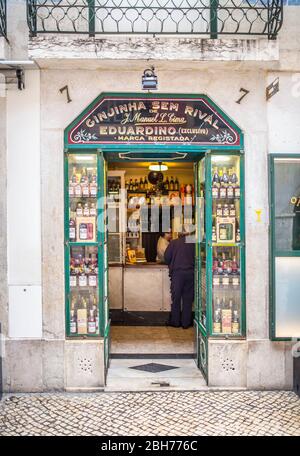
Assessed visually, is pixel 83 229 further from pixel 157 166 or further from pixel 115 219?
pixel 157 166

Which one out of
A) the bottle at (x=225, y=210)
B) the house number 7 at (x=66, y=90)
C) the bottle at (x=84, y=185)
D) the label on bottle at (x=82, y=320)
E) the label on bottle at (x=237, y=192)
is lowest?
the label on bottle at (x=82, y=320)

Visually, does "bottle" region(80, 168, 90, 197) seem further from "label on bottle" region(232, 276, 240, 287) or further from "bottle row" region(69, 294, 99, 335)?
"label on bottle" region(232, 276, 240, 287)

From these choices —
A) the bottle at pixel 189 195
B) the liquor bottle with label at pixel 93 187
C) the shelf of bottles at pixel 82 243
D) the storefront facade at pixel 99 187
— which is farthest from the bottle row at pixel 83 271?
the bottle at pixel 189 195

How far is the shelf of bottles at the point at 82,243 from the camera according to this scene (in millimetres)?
6574

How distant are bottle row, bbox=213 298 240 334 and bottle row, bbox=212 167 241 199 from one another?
1.47m

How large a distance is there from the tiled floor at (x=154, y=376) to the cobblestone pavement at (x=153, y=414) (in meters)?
0.15

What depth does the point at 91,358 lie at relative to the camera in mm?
6449

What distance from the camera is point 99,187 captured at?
260 inches

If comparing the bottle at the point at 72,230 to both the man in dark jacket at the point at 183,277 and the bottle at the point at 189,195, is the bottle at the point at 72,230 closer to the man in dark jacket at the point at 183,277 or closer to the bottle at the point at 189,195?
the man in dark jacket at the point at 183,277

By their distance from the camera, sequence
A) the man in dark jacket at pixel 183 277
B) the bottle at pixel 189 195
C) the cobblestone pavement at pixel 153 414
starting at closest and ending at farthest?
the cobblestone pavement at pixel 153 414 < the man in dark jacket at pixel 183 277 < the bottle at pixel 189 195

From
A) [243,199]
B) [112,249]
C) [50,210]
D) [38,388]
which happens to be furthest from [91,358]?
[112,249]

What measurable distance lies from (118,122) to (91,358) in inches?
126

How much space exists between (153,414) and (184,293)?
4013mm
